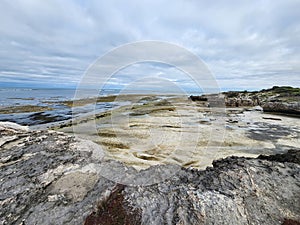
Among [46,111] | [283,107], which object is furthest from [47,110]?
[283,107]

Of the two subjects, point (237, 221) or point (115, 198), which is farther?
point (115, 198)

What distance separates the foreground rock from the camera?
8.94 feet

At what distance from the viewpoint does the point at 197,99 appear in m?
41.9

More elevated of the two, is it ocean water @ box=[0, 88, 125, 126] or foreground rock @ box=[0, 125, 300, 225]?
foreground rock @ box=[0, 125, 300, 225]

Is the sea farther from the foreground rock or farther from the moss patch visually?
the moss patch

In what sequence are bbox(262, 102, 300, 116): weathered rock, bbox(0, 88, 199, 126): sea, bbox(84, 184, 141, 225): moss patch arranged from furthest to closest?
bbox(262, 102, 300, 116): weathered rock
bbox(0, 88, 199, 126): sea
bbox(84, 184, 141, 225): moss patch

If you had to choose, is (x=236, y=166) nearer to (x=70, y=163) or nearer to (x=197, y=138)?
(x=70, y=163)

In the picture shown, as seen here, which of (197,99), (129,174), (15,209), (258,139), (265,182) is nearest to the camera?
(15,209)

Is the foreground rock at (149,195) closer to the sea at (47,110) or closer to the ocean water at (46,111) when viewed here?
the sea at (47,110)

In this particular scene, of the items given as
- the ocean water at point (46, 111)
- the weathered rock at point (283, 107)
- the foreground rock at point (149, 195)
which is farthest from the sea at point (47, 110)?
the weathered rock at point (283, 107)

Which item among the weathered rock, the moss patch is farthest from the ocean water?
the weathered rock

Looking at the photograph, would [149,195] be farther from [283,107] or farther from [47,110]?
[47,110]

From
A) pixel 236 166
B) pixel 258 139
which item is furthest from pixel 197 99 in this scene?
pixel 236 166

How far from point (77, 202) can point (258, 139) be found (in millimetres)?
9817
